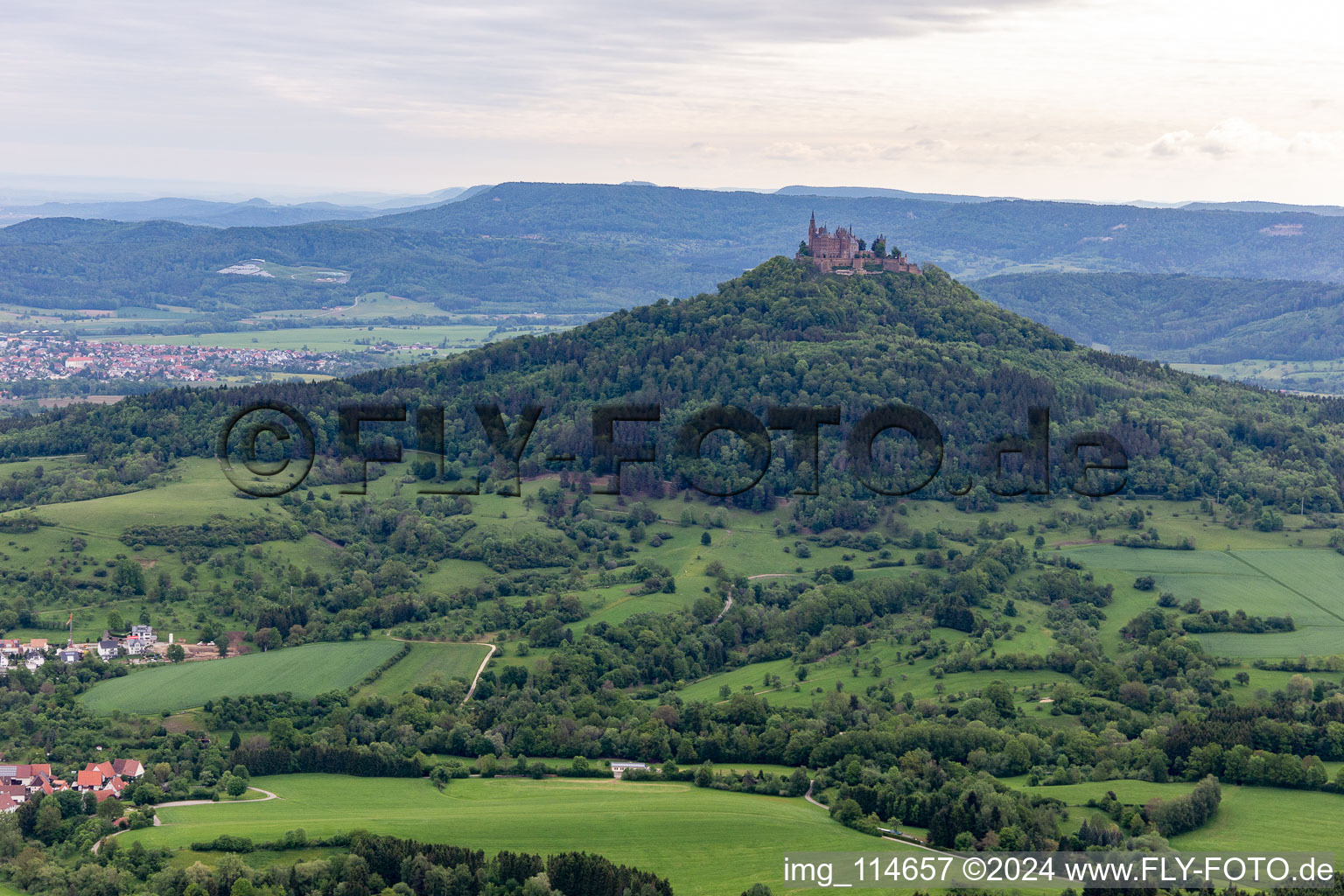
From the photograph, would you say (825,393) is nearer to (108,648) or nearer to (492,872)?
(108,648)

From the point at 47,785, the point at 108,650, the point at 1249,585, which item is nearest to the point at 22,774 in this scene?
the point at 47,785

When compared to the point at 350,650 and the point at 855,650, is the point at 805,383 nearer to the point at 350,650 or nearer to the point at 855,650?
the point at 855,650

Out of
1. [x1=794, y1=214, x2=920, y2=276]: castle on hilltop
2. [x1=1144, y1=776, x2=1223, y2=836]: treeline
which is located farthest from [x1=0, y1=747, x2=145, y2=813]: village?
[x1=794, y1=214, x2=920, y2=276]: castle on hilltop

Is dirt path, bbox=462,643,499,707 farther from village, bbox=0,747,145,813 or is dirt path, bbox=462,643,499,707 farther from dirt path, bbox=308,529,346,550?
dirt path, bbox=308,529,346,550

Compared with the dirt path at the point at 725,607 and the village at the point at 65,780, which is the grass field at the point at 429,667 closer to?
the dirt path at the point at 725,607

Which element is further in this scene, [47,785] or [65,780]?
[65,780]

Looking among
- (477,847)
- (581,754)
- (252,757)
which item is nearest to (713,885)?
Answer: (477,847)

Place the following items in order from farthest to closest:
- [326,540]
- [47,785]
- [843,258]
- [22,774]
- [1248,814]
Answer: [843,258] < [326,540] < [22,774] < [47,785] < [1248,814]
